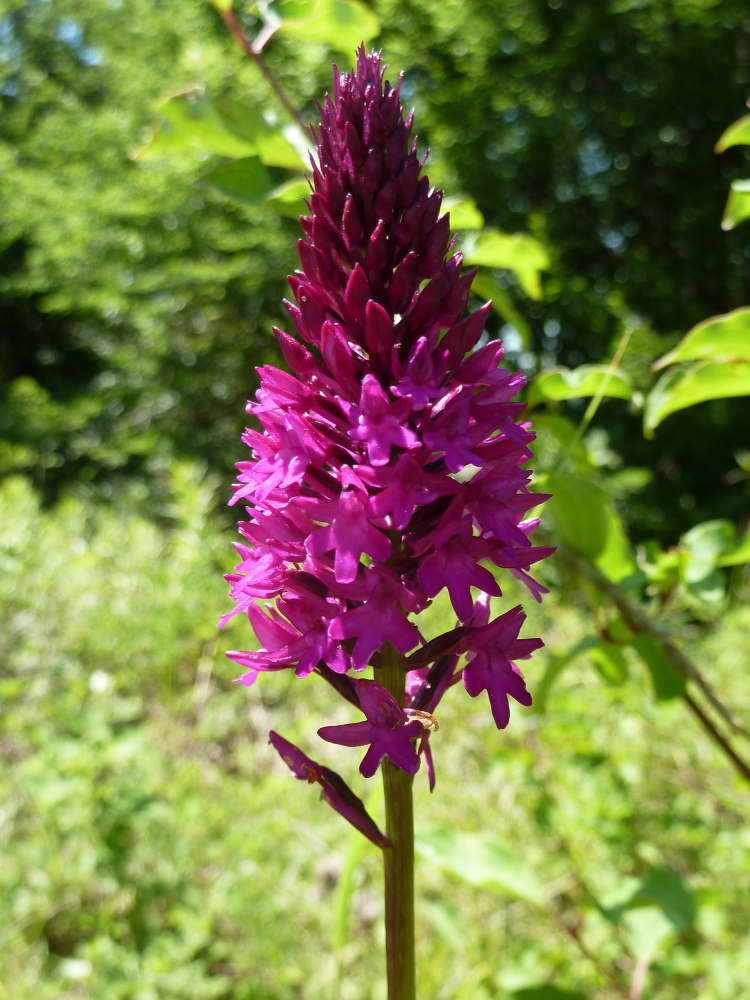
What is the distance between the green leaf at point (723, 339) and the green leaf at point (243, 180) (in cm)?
76

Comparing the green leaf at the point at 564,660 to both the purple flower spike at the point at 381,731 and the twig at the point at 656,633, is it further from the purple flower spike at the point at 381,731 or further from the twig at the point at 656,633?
the purple flower spike at the point at 381,731

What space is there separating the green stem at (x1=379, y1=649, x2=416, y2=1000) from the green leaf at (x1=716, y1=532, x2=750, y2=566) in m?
0.81

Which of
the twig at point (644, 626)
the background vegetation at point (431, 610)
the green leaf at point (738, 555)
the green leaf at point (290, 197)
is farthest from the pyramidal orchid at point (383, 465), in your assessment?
the green leaf at point (738, 555)

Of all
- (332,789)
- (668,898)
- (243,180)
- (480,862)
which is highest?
(243,180)

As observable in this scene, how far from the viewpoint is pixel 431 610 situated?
3295mm

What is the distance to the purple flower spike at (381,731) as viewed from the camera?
2.40 feet

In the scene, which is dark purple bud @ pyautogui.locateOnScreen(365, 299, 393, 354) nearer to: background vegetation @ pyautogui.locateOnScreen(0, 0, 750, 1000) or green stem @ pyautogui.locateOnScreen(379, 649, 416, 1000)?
green stem @ pyautogui.locateOnScreen(379, 649, 416, 1000)

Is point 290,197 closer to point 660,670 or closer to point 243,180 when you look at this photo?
point 243,180

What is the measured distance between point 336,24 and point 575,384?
81 cm

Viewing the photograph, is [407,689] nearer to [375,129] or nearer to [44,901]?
[375,129]

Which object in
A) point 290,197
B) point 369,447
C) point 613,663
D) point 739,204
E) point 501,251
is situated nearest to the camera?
point 369,447

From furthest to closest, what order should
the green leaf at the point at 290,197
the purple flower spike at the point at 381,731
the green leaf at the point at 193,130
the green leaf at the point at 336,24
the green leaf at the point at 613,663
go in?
1. the green leaf at the point at 613,663
2. the green leaf at the point at 336,24
3. the green leaf at the point at 193,130
4. the green leaf at the point at 290,197
5. the purple flower spike at the point at 381,731

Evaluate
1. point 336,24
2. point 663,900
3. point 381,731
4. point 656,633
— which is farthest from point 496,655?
point 336,24

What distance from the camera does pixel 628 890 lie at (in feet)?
4.97
